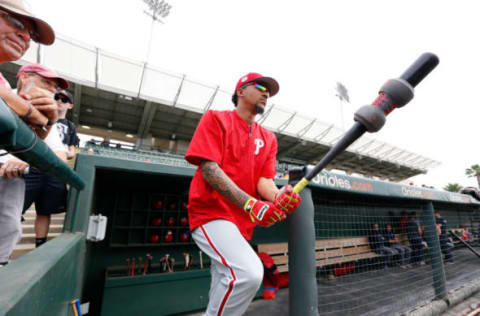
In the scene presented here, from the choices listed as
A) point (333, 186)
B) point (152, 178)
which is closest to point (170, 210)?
point (152, 178)

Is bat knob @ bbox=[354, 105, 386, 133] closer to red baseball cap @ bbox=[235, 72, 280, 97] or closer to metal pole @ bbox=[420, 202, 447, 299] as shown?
red baseball cap @ bbox=[235, 72, 280, 97]

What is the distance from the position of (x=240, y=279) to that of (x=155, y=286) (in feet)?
10.9

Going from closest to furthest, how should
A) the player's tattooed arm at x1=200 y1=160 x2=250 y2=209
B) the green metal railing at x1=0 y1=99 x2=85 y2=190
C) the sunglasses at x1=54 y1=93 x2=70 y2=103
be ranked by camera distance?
the green metal railing at x1=0 y1=99 x2=85 y2=190 → the player's tattooed arm at x1=200 y1=160 x2=250 y2=209 → the sunglasses at x1=54 y1=93 x2=70 y2=103

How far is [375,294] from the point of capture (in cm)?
387

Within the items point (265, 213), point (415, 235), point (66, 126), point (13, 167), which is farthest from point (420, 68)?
point (415, 235)

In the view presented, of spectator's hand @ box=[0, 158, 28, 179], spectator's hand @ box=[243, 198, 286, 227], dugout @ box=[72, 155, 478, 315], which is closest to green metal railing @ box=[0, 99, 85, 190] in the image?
spectator's hand @ box=[0, 158, 28, 179]

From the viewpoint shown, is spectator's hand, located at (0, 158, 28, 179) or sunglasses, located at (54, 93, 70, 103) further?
sunglasses, located at (54, 93, 70, 103)

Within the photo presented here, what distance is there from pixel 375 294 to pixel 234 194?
4418 millimetres

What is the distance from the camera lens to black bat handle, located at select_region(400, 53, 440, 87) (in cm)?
73

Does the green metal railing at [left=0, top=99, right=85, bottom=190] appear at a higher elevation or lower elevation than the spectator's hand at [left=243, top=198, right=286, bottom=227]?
higher

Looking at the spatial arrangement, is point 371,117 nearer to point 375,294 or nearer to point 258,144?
point 258,144

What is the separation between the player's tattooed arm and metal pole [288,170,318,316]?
63cm

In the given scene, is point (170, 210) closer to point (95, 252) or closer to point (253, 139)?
point (95, 252)

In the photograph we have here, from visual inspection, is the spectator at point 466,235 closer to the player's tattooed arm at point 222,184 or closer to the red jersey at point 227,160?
the red jersey at point 227,160
